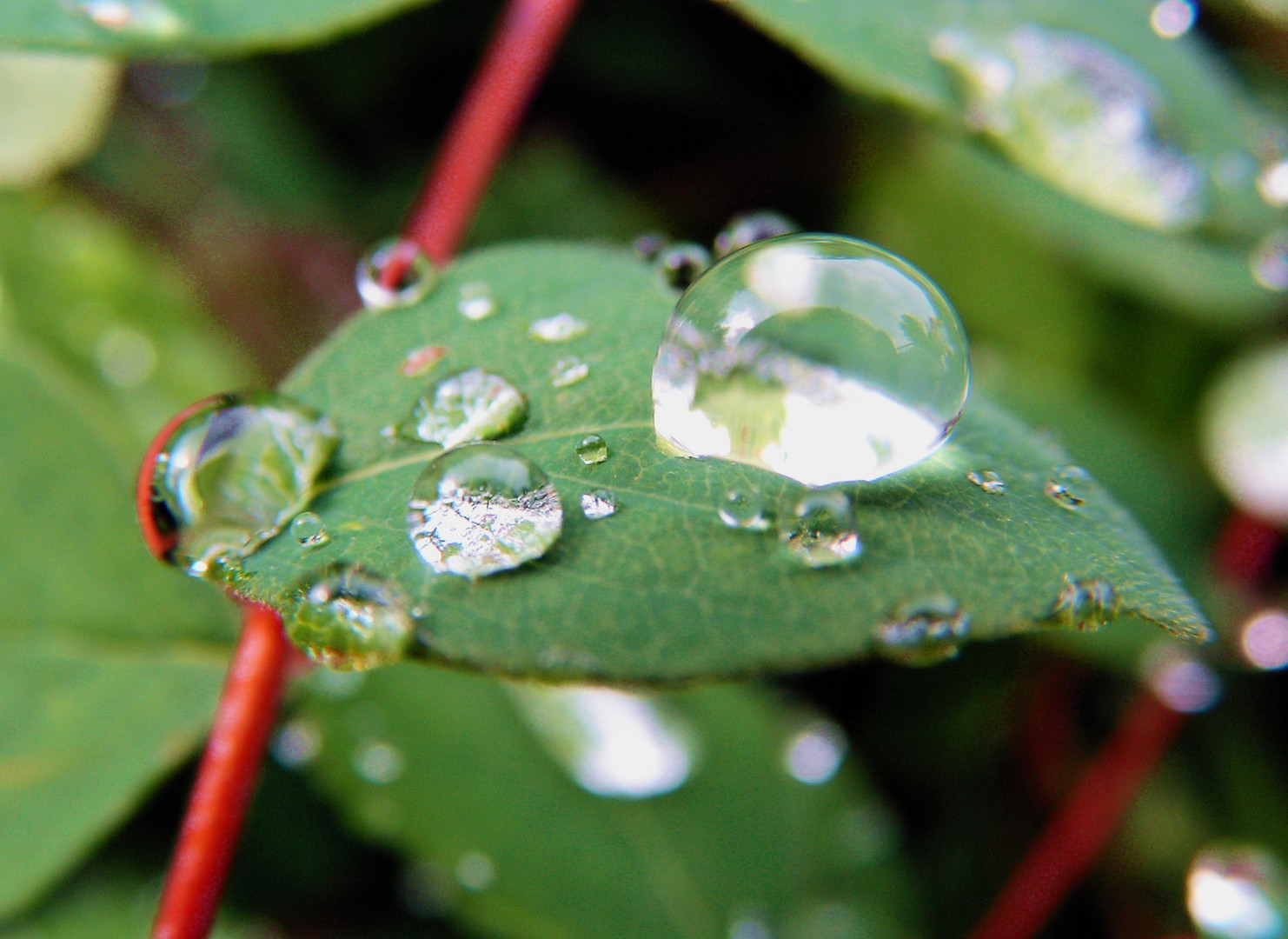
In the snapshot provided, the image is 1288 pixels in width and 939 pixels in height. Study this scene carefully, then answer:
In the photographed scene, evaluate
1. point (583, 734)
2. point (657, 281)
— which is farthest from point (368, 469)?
point (583, 734)

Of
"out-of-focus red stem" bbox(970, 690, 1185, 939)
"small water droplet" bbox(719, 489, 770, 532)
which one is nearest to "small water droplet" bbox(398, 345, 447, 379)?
"small water droplet" bbox(719, 489, 770, 532)

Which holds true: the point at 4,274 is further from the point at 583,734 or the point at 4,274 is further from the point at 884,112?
the point at 884,112

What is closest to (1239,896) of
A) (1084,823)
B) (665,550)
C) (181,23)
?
(1084,823)

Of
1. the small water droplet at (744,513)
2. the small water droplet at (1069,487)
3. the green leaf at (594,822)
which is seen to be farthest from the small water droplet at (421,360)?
the green leaf at (594,822)

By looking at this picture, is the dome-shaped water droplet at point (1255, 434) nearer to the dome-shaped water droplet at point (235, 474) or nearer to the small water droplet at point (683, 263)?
the small water droplet at point (683, 263)

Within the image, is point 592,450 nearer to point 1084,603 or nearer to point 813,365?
point 813,365
